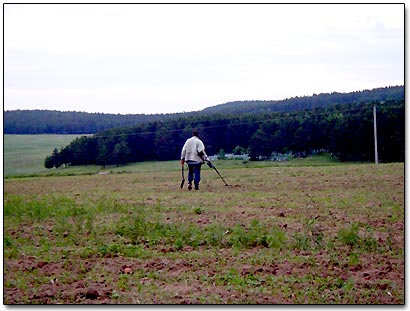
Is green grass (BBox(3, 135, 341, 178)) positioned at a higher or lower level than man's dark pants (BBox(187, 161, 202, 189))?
higher

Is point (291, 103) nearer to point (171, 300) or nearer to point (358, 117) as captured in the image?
point (358, 117)

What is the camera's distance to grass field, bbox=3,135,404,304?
499 centimetres

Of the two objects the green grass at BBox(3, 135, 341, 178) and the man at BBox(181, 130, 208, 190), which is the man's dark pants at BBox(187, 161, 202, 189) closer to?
the man at BBox(181, 130, 208, 190)

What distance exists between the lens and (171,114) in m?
6.25

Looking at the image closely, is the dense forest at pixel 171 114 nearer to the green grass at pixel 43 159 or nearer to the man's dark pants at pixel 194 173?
the green grass at pixel 43 159

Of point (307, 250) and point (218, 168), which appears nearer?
point (307, 250)

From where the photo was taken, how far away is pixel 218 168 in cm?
672

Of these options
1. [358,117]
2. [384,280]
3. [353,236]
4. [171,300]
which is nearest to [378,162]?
[358,117]

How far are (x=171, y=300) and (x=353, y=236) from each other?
1.76 m

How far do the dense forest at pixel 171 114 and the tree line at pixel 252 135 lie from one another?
0.04m

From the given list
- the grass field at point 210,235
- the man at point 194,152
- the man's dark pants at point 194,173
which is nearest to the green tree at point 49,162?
the grass field at point 210,235

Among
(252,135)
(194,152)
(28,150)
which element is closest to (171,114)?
(194,152)

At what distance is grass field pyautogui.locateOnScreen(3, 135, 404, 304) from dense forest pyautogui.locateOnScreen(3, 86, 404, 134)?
1.41ft

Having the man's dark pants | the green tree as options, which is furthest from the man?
the green tree
